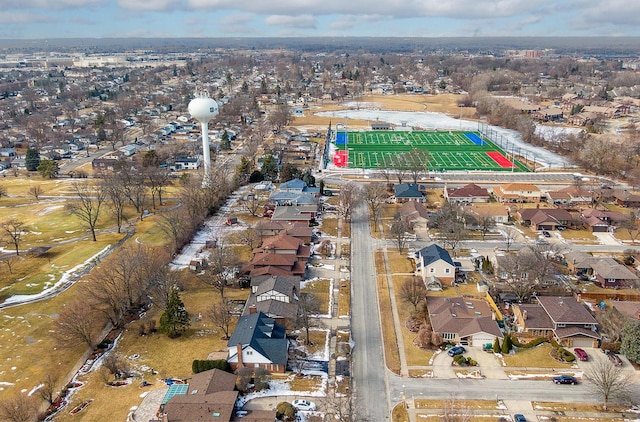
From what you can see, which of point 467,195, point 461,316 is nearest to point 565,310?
point 461,316

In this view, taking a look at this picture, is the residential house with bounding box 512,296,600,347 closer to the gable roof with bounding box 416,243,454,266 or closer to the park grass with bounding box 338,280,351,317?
the gable roof with bounding box 416,243,454,266

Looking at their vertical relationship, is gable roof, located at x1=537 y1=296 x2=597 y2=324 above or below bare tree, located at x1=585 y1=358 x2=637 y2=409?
above

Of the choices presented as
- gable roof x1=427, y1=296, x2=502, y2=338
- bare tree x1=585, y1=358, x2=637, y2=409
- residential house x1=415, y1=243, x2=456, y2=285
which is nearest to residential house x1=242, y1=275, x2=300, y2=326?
gable roof x1=427, y1=296, x2=502, y2=338

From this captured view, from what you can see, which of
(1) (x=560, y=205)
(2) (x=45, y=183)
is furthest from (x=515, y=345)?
(2) (x=45, y=183)

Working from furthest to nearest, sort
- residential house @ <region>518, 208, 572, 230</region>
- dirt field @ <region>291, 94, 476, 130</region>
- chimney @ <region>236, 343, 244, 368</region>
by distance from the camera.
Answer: dirt field @ <region>291, 94, 476, 130</region> < residential house @ <region>518, 208, 572, 230</region> < chimney @ <region>236, 343, 244, 368</region>

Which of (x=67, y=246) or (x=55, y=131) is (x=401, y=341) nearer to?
(x=67, y=246)
